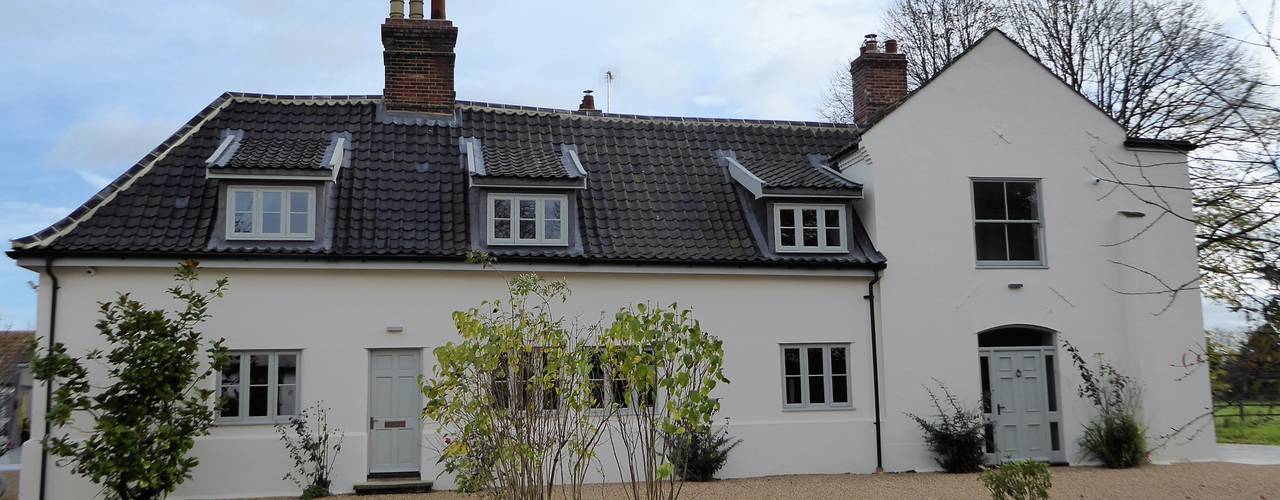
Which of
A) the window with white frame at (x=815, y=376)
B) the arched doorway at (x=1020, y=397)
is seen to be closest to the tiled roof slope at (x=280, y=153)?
the window with white frame at (x=815, y=376)

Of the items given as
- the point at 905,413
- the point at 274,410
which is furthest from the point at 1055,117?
the point at 274,410

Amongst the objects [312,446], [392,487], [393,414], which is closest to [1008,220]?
[393,414]

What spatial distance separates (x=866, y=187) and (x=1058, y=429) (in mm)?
5207

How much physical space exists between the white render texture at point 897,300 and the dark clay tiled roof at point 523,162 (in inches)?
65.9

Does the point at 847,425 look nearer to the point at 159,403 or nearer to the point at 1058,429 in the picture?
the point at 1058,429

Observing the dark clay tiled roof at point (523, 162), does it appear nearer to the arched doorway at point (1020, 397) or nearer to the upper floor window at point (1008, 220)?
the upper floor window at point (1008, 220)

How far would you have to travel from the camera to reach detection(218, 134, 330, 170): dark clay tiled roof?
45.0 ft

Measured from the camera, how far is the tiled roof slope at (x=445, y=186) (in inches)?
530

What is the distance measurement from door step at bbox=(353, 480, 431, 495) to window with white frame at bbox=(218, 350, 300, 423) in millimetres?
1515

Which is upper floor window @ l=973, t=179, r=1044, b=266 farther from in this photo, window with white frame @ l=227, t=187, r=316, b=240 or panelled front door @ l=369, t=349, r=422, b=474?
window with white frame @ l=227, t=187, r=316, b=240

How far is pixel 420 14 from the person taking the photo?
662 inches

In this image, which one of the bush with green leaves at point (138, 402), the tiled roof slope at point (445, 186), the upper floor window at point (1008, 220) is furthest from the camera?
the upper floor window at point (1008, 220)

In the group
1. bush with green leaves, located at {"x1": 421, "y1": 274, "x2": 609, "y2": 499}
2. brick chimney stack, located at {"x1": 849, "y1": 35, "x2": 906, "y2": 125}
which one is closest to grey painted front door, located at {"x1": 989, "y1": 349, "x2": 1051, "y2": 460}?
brick chimney stack, located at {"x1": 849, "y1": 35, "x2": 906, "y2": 125}

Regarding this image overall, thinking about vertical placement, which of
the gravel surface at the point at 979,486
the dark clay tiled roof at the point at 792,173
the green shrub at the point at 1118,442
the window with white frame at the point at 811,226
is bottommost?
the gravel surface at the point at 979,486
